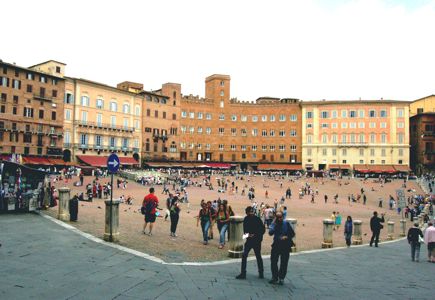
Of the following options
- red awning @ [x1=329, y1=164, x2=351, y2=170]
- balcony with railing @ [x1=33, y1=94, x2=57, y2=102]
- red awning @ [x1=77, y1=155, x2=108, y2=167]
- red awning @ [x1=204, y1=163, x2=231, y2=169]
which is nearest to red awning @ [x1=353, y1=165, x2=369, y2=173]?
red awning @ [x1=329, y1=164, x2=351, y2=170]

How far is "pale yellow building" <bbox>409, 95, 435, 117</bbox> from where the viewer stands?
77.3m

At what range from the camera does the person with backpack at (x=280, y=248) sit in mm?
7148

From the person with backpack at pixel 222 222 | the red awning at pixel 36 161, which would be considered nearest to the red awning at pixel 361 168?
the red awning at pixel 36 161

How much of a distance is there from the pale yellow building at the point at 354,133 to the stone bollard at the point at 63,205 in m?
63.6

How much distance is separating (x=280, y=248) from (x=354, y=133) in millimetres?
70041

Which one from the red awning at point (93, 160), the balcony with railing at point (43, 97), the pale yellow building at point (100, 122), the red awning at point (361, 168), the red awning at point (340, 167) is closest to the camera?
the balcony with railing at point (43, 97)

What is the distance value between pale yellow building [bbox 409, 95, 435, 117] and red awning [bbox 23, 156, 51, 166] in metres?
68.5

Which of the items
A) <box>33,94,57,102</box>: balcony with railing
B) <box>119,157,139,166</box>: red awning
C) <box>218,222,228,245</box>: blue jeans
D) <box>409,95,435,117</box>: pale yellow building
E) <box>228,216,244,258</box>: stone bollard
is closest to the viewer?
<box>228,216,244,258</box>: stone bollard

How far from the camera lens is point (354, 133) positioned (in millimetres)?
72688

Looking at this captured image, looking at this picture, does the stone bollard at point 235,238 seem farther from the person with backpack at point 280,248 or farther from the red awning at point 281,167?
the red awning at point 281,167

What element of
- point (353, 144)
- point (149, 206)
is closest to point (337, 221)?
point (149, 206)

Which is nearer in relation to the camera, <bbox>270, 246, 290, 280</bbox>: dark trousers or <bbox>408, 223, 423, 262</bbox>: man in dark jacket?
<bbox>270, 246, 290, 280</bbox>: dark trousers

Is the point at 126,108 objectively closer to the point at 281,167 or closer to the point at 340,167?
the point at 281,167

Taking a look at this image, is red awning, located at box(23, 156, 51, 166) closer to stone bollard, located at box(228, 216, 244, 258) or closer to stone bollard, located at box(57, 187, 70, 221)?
stone bollard, located at box(57, 187, 70, 221)
